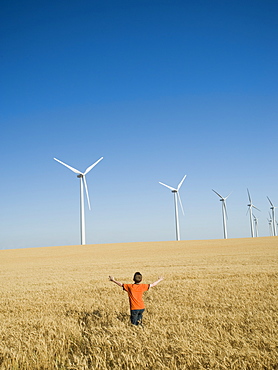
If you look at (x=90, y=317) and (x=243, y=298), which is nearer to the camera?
(x=90, y=317)

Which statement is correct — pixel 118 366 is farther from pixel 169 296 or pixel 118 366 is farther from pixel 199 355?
pixel 169 296

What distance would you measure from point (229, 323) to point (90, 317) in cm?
468

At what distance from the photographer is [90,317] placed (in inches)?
437

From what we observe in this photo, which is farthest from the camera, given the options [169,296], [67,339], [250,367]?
[169,296]

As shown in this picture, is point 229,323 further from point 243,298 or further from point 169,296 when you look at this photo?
point 169,296

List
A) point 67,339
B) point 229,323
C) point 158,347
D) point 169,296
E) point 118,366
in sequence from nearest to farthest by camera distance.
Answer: point 118,366, point 158,347, point 67,339, point 229,323, point 169,296

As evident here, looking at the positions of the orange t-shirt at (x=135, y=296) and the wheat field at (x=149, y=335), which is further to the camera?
the orange t-shirt at (x=135, y=296)

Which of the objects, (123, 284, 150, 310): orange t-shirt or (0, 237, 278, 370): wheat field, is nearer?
(0, 237, 278, 370): wheat field

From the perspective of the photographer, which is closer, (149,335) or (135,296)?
(149,335)

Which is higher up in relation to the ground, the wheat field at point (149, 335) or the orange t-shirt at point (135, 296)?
the orange t-shirt at point (135, 296)

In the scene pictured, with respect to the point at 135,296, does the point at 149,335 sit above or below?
below

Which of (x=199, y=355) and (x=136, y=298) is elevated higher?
(x=136, y=298)

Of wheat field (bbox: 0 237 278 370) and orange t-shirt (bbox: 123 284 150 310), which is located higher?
orange t-shirt (bbox: 123 284 150 310)

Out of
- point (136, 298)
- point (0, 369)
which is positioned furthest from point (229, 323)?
point (0, 369)
